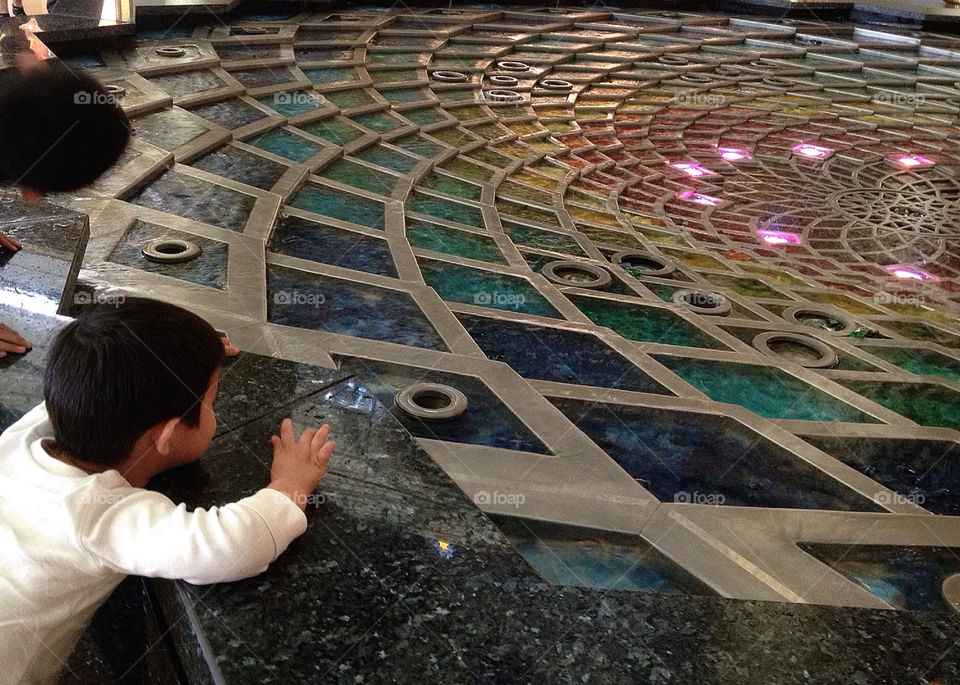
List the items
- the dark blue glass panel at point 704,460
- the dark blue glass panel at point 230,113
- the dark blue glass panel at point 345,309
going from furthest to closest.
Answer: the dark blue glass panel at point 230,113, the dark blue glass panel at point 345,309, the dark blue glass panel at point 704,460

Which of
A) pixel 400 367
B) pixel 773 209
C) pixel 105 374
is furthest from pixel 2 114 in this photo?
pixel 773 209

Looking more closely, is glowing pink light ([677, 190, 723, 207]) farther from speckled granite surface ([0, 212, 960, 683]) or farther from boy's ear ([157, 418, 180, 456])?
boy's ear ([157, 418, 180, 456])

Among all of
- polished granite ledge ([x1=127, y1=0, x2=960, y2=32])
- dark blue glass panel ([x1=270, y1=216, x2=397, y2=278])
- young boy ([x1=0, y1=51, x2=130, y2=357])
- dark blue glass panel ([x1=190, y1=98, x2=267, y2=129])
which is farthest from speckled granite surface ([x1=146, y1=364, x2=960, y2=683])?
polished granite ledge ([x1=127, y1=0, x2=960, y2=32])

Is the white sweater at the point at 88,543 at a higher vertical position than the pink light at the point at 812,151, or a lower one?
higher

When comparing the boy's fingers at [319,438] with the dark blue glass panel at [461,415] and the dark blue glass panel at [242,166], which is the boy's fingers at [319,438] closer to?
the dark blue glass panel at [461,415]

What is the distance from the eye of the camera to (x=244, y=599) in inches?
62.7

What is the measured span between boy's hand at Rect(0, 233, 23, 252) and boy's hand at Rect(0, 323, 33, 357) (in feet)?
1.59

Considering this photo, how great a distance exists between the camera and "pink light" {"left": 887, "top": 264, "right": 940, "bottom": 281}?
20.8 ft

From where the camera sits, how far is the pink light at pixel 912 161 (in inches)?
335

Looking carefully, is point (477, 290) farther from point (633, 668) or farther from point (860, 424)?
point (633, 668)

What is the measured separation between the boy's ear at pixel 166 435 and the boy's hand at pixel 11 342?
2.72ft

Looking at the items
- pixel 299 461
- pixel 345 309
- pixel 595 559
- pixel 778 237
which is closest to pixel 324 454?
pixel 299 461

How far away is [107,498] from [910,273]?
243 inches

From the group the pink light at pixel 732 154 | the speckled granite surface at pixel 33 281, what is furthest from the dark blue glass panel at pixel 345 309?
the pink light at pixel 732 154
